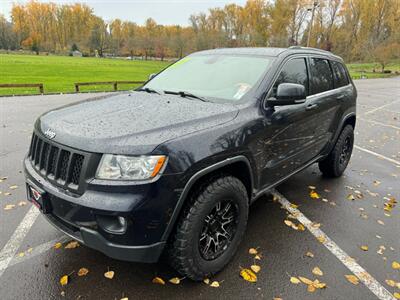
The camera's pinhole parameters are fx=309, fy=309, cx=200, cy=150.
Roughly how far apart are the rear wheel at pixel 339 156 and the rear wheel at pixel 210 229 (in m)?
2.54

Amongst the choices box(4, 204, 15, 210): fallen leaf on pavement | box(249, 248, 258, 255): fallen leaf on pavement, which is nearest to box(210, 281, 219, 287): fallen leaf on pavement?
box(249, 248, 258, 255): fallen leaf on pavement

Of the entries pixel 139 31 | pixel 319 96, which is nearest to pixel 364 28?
pixel 139 31

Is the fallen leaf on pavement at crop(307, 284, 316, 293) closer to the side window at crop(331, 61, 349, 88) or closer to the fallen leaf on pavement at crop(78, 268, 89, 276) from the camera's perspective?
the fallen leaf on pavement at crop(78, 268, 89, 276)

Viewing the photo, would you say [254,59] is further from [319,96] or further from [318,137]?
[318,137]

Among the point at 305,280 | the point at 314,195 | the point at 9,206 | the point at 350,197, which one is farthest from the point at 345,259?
the point at 9,206

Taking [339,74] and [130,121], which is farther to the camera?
[339,74]

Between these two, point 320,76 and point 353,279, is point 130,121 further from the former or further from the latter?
point 320,76

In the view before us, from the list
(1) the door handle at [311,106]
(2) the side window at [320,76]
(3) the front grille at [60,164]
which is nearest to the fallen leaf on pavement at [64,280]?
(3) the front grille at [60,164]

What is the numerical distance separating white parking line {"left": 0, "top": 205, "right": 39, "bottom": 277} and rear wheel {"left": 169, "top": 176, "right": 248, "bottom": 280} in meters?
1.60

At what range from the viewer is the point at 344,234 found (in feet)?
11.2

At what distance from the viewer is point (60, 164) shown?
228cm

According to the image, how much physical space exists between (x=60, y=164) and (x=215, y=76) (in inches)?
73.0

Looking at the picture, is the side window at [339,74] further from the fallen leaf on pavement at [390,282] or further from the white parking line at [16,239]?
the white parking line at [16,239]

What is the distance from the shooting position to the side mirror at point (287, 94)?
A: 2.86m
